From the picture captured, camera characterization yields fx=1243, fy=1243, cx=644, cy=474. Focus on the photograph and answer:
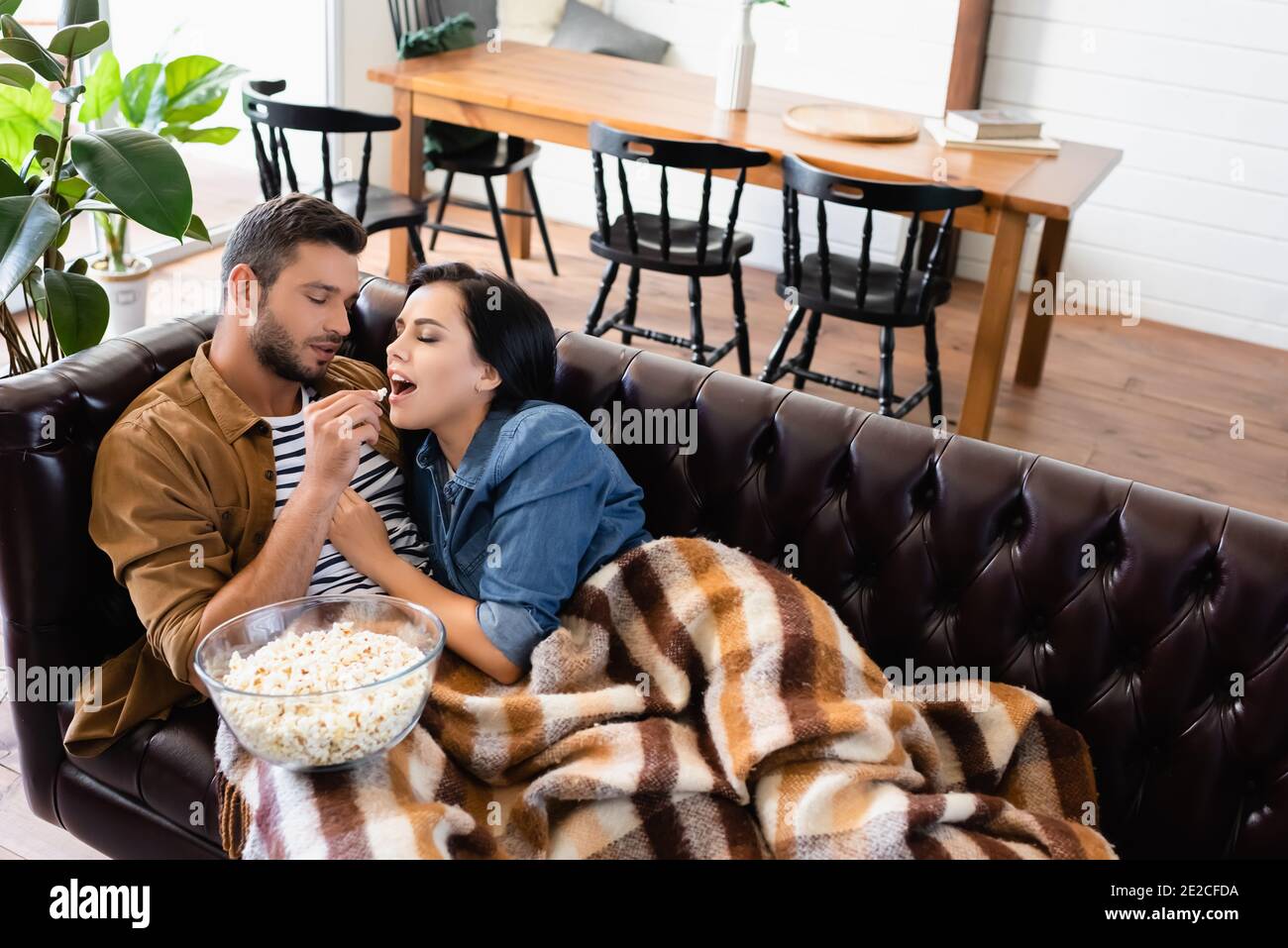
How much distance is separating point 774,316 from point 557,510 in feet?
9.77

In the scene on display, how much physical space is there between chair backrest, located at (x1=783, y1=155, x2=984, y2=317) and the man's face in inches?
60.2

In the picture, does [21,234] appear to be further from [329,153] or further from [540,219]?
[540,219]

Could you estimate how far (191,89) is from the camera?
306 centimetres

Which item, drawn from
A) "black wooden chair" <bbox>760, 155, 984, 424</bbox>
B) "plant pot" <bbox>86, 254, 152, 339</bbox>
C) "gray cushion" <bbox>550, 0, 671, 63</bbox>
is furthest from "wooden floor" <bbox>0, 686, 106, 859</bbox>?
"gray cushion" <bbox>550, 0, 671, 63</bbox>

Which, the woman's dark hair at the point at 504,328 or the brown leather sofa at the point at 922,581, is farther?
the woman's dark hair at the point at 504,328

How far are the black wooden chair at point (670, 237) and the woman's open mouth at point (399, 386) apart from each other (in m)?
1.57

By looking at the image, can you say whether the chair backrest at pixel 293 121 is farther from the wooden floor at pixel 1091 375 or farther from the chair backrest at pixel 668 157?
the wooden floor at pixel 1091 375

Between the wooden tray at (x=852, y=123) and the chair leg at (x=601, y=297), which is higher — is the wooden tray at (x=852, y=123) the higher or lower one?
the higher one

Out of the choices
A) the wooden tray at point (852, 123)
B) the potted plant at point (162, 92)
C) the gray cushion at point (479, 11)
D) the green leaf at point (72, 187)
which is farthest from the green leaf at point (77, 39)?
the gray cushion at point (479, 11)

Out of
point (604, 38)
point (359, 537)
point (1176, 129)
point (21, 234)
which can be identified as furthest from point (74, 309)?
point (1176, 129)

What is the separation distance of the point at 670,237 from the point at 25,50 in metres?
1.91

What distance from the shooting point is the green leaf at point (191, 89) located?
305 cm

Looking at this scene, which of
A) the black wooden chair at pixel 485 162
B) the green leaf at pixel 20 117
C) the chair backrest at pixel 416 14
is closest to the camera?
the green leaf at pixel 20 117
